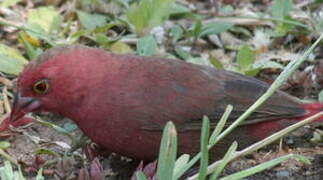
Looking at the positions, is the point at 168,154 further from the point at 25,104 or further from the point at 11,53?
the point at 11,53

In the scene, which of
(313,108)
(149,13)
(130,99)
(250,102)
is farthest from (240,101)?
(149,13)

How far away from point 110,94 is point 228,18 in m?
1.98

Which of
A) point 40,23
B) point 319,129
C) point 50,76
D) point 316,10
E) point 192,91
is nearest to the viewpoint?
point 50,76

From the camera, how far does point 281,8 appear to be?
525 centimetres

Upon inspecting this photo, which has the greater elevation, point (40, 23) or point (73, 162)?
point (40, 23)

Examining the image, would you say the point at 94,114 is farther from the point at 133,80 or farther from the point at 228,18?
the point at 228,18

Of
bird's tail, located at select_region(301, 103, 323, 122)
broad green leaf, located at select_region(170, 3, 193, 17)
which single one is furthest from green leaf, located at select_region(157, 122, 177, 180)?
broad green leaf, located at select_region(170, 3, 193, 17)

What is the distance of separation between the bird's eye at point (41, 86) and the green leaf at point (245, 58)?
59.2 inches

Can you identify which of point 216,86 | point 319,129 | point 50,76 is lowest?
point 319,129

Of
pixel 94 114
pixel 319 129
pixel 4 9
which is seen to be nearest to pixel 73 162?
pixel 94 114

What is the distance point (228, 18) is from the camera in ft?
18.1

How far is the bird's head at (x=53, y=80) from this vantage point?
12.0 ft

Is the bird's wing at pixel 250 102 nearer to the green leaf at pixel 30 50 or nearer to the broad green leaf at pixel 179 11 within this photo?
the green leaf at pixel 30 50

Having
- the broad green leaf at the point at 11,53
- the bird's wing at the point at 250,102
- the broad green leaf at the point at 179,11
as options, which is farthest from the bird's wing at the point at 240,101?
the broad green leaf at the point at 179,11
